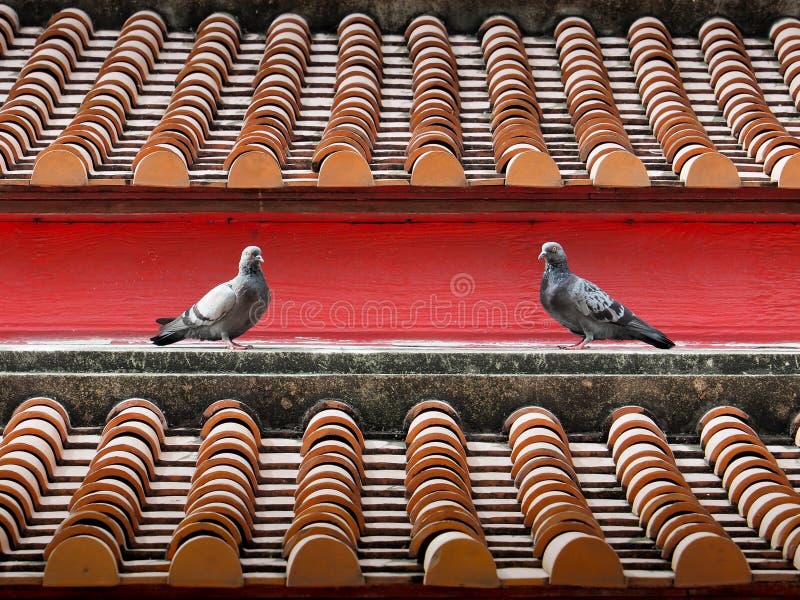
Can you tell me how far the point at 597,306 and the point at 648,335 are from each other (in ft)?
1.00

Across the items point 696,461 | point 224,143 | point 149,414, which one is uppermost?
point 224,143

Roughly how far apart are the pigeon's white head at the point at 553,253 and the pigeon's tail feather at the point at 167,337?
1.95 meters

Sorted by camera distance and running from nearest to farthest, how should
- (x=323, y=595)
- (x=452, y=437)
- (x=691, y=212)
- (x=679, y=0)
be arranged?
(x=323, y=595)
(x=452, y=437)
(x=691, y=212)
(x=679, y=0)

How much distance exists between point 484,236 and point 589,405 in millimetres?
1533

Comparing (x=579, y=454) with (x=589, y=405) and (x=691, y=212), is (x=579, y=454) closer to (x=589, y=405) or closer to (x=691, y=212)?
(x=589, y=405)

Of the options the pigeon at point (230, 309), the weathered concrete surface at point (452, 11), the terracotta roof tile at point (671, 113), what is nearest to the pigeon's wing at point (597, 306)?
the terracotta roof tile at point (671, 113)

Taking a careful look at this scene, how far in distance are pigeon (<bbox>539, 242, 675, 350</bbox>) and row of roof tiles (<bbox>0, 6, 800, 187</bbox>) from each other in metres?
0.48

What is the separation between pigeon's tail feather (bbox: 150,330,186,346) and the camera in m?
6.75

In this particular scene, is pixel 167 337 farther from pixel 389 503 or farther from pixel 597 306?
pixel 597 306

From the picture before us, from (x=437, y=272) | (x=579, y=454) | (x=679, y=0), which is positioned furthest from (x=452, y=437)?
(x=679, y=0)

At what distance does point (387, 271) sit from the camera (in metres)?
7.35

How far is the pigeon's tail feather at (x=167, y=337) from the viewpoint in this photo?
675cm

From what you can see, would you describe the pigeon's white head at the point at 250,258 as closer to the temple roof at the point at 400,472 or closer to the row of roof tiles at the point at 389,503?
the temple roof at the point at 400,472

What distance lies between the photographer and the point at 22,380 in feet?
20.0
